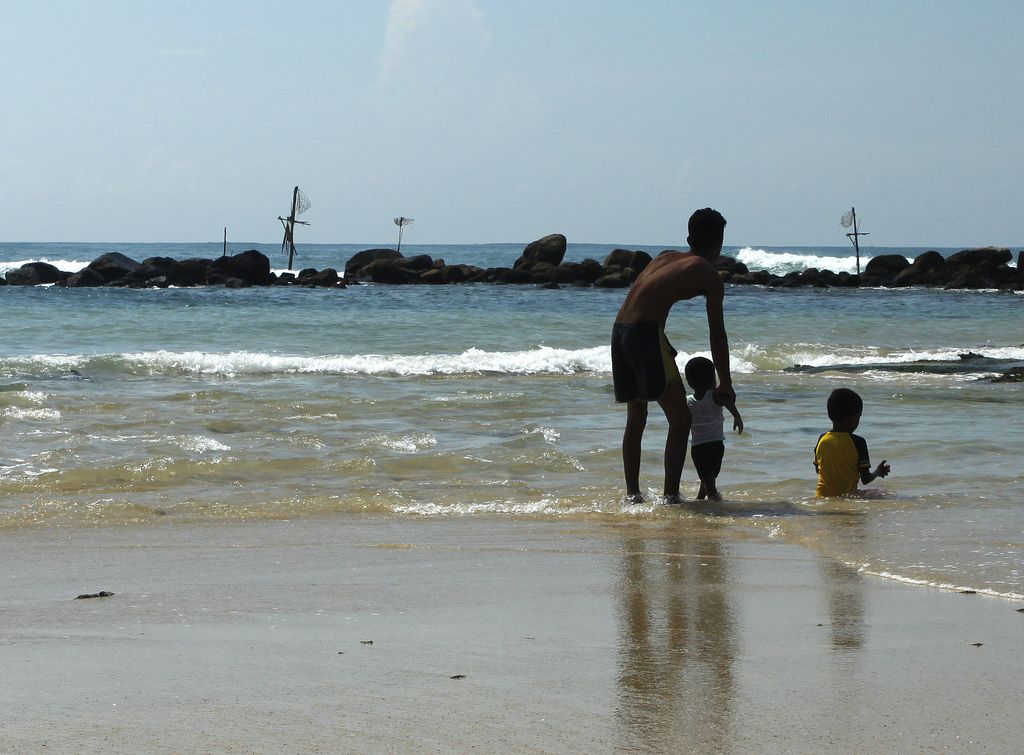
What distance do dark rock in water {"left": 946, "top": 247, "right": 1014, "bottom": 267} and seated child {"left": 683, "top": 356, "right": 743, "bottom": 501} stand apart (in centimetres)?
4238

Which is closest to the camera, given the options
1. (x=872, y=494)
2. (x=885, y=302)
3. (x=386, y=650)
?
(x=386, y=650)

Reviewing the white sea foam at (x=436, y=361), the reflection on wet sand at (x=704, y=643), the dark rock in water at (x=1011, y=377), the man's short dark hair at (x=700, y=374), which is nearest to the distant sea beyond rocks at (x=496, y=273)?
the white sea foam at (x=436, y=361)

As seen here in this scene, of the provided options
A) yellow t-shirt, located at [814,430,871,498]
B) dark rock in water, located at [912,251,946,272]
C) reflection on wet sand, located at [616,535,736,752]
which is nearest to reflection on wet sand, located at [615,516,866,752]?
reflection on wet sand, located at [616,535,736,752]

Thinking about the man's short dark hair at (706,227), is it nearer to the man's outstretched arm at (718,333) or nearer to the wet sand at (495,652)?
the man's outstretched arm at (718,333)

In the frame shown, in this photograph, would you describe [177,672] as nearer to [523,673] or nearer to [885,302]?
[523,673]

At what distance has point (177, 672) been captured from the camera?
2.59 meters

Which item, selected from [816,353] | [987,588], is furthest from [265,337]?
[987,588]

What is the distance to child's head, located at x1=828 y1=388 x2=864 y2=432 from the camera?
5727mm

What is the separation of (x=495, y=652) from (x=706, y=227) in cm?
315

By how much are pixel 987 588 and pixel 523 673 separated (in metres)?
1.70

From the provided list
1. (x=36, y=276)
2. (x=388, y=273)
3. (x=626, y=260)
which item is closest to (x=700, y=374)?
(x=36, y=276)

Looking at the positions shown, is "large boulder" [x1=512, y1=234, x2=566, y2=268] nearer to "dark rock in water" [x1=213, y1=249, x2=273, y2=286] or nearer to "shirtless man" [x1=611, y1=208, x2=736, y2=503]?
"dark rock in water" [x1=213, y1=249, x2=273, y2=286]

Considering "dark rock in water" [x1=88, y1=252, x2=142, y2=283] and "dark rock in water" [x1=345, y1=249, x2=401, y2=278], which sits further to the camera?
"dark rock in water" [x1=345, y1=249, x2=401, y2=278]

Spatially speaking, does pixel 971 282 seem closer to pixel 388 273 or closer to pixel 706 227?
pixel 388 273
